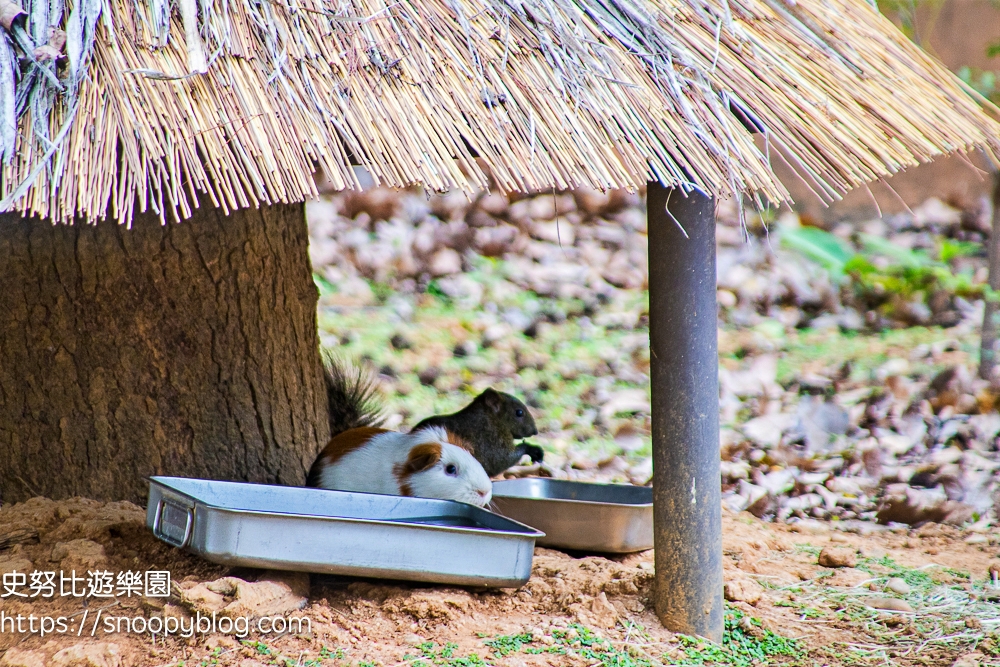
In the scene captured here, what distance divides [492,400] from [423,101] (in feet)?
8.51

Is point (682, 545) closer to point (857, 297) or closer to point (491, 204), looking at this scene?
point (857, 297)

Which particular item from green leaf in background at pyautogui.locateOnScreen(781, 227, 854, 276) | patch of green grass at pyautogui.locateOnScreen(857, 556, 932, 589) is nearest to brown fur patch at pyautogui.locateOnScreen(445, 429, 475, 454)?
patch of green grass at pyautogui.locateOnScreen(857, 556, 932, 589)

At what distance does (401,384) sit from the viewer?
7.14m

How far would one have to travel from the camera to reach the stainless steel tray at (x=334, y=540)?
10.2 feet

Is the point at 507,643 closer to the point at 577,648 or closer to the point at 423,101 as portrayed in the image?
the point at 577,648

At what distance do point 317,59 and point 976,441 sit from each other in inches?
190

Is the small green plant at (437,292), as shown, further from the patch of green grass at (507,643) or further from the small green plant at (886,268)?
the patch of green grass at (507,643)

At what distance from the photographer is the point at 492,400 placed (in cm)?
533

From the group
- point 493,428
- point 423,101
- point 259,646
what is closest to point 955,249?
point 493,428

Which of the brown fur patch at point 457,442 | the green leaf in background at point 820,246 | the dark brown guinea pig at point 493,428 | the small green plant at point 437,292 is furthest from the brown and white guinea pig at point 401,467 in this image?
the green leaf in background at point 820,246

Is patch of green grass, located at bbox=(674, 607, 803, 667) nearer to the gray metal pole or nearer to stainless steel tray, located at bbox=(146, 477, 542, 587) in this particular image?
the gray metal pole

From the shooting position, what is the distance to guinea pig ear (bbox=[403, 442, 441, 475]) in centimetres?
403

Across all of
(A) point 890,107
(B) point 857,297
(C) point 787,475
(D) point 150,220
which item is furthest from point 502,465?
(B) point 857,297

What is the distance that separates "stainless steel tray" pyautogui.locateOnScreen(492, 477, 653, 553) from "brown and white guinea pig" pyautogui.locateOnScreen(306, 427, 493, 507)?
0.19m
